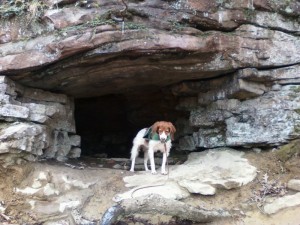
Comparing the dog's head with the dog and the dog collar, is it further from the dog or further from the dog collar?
the dog collar

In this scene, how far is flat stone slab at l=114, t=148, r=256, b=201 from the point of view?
6.01 m

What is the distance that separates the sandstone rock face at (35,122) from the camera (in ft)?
21.0

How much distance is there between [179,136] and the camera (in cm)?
927

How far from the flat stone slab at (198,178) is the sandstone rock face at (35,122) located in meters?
1.68

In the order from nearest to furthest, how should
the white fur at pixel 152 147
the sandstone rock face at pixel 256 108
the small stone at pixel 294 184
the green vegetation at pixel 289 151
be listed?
the small stone at pixel 294 184
the green vegetation at pixel 289 151
the white fur at pixel 152 147
the sandstone rock face at pixel 256 108

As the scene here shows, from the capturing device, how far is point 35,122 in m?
7.01

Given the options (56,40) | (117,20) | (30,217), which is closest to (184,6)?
(117,20)

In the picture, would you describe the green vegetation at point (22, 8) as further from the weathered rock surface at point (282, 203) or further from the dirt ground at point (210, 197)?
the weathered rock surface at point (282, 203)

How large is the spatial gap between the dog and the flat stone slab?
0.31 m

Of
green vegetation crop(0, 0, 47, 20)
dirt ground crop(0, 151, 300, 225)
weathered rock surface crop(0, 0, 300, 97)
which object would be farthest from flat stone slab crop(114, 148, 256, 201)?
green vegetation crop(0, 0, 47, 20)

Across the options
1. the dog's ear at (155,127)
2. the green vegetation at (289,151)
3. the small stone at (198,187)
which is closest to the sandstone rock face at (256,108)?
the green vegetation at (289,151)

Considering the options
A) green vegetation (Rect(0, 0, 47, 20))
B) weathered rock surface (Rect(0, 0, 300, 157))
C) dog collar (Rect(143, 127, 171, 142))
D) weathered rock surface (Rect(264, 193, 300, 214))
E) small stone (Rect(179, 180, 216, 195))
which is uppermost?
green vegetation (Rect(0, 0, 47, 20))

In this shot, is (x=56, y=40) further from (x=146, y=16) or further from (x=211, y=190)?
(x=211, y=190)

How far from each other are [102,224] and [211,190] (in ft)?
6.20
